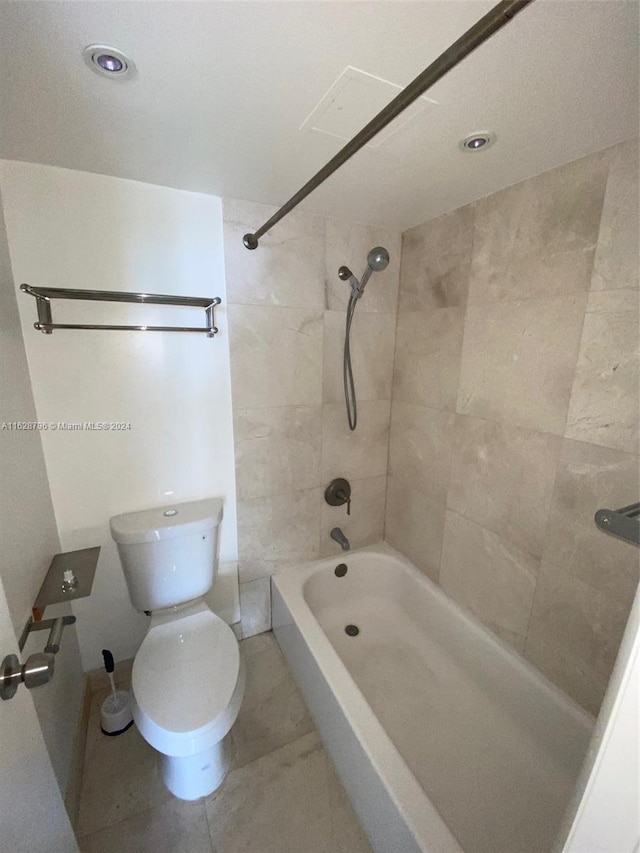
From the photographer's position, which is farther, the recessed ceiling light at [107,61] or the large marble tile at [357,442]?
the large marble tile at [357,442]

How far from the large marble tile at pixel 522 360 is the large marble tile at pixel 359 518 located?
742mm

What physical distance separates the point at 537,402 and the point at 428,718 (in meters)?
Answer: 1.36

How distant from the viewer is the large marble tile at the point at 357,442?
6.00 ft

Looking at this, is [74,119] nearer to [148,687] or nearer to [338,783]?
[148,687]

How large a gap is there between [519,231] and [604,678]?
1519mm

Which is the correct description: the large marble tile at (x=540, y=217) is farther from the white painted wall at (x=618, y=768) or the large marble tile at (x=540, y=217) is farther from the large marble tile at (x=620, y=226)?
the white painted wall at (x=618, y=768)

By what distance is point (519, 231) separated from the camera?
1.24 m

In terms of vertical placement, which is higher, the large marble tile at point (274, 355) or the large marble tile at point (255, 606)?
the large marble tile at point (274, 355)

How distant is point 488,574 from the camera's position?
1.47 meters

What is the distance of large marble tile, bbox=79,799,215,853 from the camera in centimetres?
110

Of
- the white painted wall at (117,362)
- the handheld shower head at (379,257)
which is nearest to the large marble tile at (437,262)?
the handheld shower head at (379,257)

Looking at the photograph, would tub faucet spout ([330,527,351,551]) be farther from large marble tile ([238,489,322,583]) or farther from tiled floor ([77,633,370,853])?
tiled floor ([77,633,370,853])

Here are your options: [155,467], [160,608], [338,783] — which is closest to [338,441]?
[155,467]

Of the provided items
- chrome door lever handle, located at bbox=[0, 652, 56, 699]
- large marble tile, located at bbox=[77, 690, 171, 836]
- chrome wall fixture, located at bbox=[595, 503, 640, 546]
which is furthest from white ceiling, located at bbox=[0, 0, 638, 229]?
large marble tile, located at bbox=[77, 690, 171, 836]
